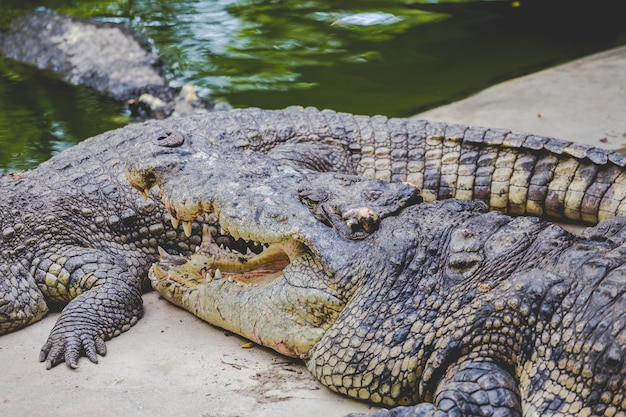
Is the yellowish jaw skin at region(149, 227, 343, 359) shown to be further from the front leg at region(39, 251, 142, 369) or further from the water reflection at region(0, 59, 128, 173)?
the water reflection at region(0, 59, 128, 173)

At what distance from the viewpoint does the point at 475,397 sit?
2801 mm

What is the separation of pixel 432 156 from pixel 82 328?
226 centimetres

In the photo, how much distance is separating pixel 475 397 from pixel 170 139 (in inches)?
74.2

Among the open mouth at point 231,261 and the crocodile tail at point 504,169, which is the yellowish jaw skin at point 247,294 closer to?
the open mouth at point 231,261

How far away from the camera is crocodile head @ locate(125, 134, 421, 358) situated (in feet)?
11.0

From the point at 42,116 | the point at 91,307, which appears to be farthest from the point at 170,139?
the point at 42,116

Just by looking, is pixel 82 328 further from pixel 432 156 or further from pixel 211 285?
pixel 432 156

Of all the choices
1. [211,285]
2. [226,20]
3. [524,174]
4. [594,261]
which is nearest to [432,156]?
[524,174]

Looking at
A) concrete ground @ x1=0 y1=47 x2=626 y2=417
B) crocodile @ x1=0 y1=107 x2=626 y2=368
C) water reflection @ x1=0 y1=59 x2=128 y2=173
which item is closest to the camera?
concrete ground @ x1=0 y1=47 x2=626 y2=417

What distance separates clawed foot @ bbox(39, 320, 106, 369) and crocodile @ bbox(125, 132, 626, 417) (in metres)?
0.47

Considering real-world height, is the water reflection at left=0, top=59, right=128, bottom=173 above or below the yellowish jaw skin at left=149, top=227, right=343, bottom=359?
below

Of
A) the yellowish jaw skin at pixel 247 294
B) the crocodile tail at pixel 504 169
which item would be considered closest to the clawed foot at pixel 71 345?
the yellowish jaw skin at pixel 247 294

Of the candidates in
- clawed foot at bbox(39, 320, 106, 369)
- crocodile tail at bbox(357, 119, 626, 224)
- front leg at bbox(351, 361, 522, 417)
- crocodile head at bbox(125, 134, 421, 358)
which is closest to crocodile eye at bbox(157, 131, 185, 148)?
crocodile head at bbox(125, 134, 421, 358)

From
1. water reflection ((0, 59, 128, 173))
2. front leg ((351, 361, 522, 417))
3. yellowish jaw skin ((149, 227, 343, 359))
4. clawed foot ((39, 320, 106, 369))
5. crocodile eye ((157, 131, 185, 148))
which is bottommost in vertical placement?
water reflection ((0, 59, 128, 173))
